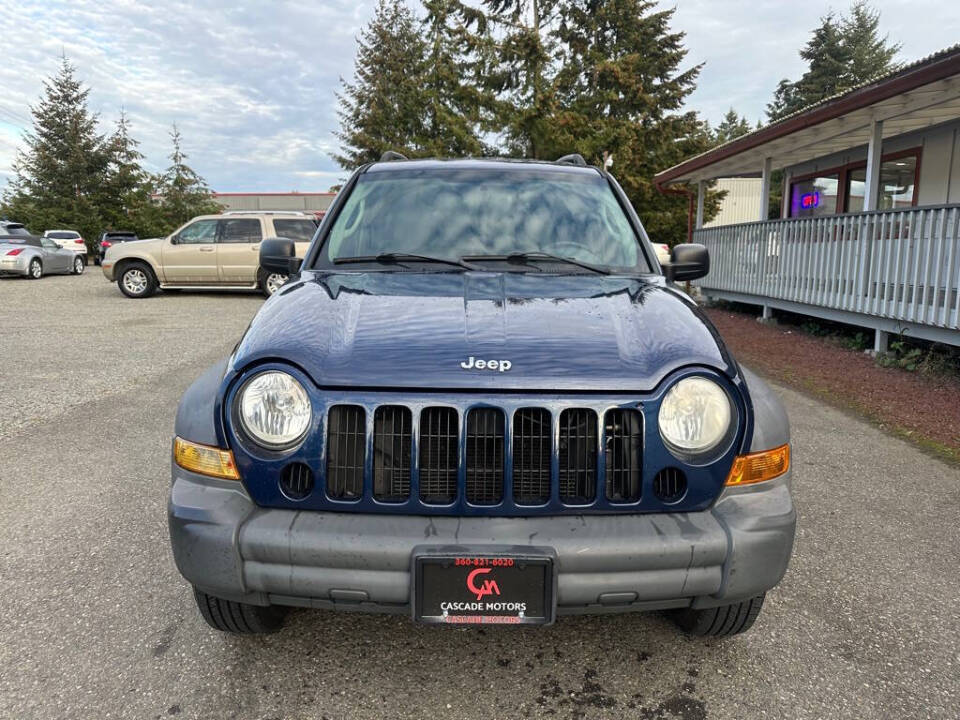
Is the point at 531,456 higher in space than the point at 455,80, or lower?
lower

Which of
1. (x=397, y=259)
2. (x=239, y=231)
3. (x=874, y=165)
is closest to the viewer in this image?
(x=397, y=259)

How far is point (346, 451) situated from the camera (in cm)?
199

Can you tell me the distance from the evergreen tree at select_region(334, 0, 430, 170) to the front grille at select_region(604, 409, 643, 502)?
30.7m

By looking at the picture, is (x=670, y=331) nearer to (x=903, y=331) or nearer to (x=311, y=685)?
(x=311, y=685)

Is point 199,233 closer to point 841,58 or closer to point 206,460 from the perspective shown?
point 206,460

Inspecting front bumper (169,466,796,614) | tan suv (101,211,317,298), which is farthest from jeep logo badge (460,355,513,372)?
tan suv (101,211,317,298)

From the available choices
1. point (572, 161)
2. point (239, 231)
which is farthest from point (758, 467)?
point (239, 231)

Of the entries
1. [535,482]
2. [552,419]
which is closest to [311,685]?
[535,482]

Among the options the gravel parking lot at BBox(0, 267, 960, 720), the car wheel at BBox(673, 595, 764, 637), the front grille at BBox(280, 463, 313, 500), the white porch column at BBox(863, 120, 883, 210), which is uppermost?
the white porch column at BBox(863, 120, 883, 210)

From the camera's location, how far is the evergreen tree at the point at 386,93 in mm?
32188

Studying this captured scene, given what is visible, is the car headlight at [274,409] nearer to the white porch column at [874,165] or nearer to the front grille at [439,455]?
the front grille at [439,455]

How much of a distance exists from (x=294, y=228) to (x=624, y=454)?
1493cm

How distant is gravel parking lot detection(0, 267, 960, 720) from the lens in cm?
215

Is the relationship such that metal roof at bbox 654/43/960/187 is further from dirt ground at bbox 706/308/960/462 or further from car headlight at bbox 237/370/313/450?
car headlight at bbox 237/370/313/450
